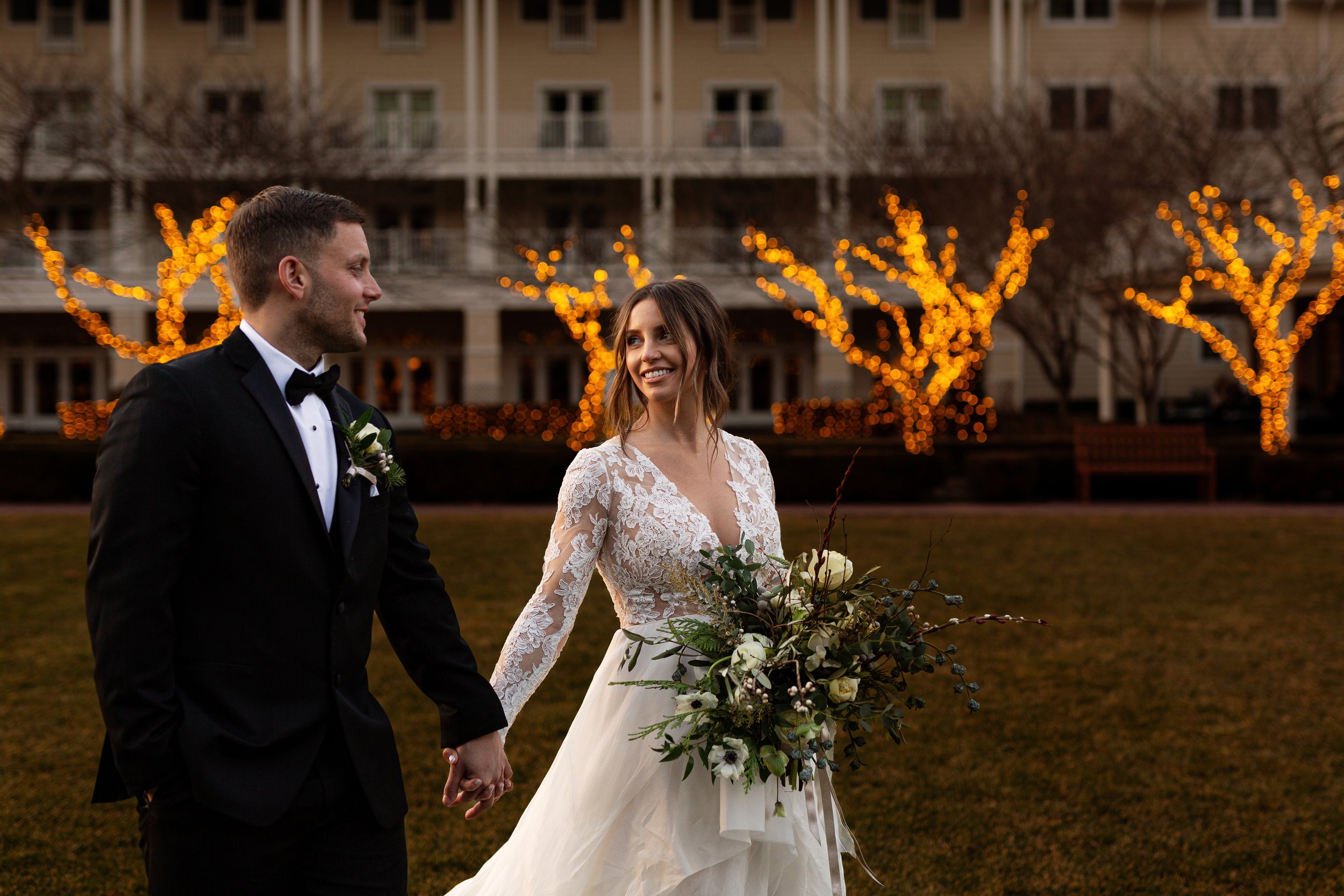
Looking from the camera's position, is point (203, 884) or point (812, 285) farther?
point (812, 285)

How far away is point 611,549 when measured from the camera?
10.2ft

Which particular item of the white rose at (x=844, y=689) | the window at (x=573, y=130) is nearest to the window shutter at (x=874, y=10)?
the window at (x=573, y=130)

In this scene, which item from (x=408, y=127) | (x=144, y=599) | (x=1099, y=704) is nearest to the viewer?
(x=144, y=599)

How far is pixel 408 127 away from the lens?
2981 centimetres

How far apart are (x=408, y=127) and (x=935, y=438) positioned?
1731cm

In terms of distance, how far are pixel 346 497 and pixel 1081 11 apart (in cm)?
3383

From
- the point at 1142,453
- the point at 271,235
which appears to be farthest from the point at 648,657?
the point at 1142,453

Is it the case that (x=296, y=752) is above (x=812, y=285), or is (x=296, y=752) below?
below

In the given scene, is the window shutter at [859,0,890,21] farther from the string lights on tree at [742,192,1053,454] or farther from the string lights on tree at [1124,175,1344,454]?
the string lights on tree at [1124,175,1344,454]

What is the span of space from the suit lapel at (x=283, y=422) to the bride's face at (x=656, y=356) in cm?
105

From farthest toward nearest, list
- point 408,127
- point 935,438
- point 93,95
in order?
point 408,127 → point 93,95 → point 935,438

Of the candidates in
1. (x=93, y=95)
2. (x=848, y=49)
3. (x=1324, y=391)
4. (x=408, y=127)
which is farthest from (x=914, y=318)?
(x=93, y=95)

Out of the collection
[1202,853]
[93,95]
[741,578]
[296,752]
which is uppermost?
[93,95]

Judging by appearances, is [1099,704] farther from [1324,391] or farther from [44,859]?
[1324,391]
